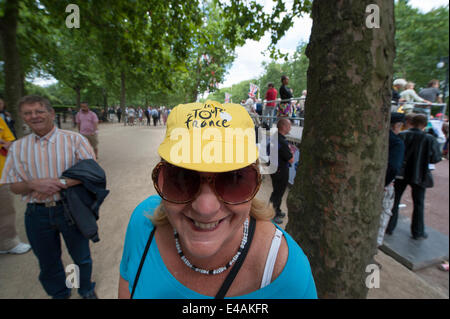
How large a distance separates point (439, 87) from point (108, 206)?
35.9 feet

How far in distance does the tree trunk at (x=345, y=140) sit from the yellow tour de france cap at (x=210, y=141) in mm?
1269

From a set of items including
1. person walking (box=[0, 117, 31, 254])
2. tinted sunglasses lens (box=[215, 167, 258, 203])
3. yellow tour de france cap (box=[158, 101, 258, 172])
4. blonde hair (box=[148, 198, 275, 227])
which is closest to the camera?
yellow tour de france cap (box=[158, 101, 258, 172])

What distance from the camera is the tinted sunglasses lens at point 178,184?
0.92m

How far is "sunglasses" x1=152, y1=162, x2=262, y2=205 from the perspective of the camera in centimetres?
92

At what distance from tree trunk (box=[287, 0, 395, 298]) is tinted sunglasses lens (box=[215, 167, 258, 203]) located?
3.97 feet

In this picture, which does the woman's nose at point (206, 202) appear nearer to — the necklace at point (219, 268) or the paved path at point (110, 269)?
the necklace at point (219, 268)

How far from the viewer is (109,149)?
1073 centimetres

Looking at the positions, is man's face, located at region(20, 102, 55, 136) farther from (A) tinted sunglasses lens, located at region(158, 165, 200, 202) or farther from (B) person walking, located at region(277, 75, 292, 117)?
(B) person walking, located at region(277, 75, 292, 117)

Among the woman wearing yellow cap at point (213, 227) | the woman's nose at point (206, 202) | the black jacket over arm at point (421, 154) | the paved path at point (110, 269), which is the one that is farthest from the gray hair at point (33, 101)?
the black jacket over arm at point (421, 154)

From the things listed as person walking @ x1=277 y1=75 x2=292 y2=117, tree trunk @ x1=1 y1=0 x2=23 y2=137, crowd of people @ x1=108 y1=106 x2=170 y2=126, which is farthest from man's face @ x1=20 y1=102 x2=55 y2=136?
crowd of people @ x1=108 y1=106 x2=170 y2=126

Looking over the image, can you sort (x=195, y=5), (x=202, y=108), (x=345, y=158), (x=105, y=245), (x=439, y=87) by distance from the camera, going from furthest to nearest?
(x=439, y=87) < (x=195, y=5) < (x=105, y=245) < (x=345, y=158) < (x=202, y=108)

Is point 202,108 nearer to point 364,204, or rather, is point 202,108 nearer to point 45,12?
point 364,204

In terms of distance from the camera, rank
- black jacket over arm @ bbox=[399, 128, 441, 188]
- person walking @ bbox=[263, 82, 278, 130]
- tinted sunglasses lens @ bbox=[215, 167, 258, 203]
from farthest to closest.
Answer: person walking @ bbox=[263, 82, 278, 130], black jacket over arm @ bbox=[399, 128, 441, 188], tinted sunglasses lens @ bbox=[215, 167, 258, 203]
